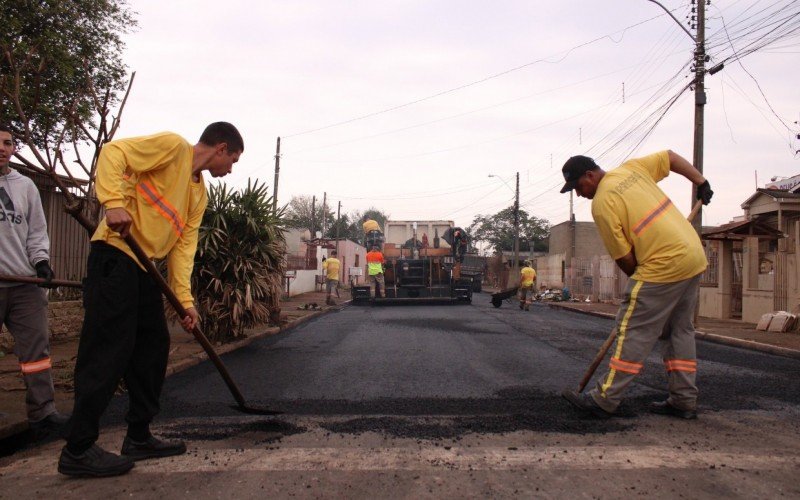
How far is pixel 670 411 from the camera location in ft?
12.3

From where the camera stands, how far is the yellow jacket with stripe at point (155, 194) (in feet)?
9.20

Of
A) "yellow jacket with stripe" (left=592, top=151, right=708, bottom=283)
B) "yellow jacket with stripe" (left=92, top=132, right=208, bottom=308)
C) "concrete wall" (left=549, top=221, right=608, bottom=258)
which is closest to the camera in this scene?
"yellow jacket with stripe" (left=92, top=132, right=208, bottom=308)

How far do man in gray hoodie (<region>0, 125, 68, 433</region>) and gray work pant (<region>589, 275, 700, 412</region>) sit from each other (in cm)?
331

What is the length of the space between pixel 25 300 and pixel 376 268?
15.4m

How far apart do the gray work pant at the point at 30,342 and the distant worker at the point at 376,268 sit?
50.0 feet

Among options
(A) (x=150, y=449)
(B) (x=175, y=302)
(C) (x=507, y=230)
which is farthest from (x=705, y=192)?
(C) (x=507, y=230)

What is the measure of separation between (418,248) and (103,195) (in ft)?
57.6

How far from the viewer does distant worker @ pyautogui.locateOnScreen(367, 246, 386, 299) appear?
61.7ft

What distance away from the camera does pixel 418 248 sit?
66.1ft

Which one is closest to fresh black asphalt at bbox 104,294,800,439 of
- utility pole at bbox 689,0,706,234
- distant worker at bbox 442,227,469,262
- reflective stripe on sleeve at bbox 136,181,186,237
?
reflective stripe on sleeve at bbox 136,181,186,237

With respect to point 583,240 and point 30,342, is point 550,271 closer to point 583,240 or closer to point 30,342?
point 583,240

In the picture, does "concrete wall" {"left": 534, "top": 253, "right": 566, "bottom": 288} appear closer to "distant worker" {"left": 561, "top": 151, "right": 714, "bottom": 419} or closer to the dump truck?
the dump truck

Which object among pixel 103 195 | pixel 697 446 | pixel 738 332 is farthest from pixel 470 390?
pixel 738 332

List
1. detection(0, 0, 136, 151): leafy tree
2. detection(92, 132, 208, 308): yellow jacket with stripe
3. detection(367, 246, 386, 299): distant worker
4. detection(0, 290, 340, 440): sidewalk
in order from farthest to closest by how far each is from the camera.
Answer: detection(367, 246, 386, 299): distant worker
detection(0, 0, 136, 151): leafy tree
detection(0, 290, 340, 440): sidewalk
detection(92, 132, 208, 308): yellow jacket with stripe
